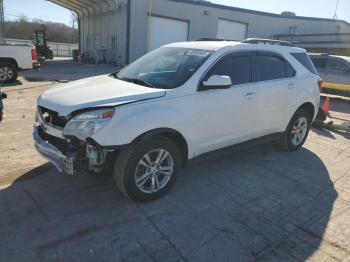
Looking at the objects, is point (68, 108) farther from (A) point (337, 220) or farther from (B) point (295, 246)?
(A) point (337, 220)

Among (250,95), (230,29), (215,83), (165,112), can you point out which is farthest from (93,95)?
(230,29)

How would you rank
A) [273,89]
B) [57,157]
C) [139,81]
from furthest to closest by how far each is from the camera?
[273,89] < [139,81] < [57,157]

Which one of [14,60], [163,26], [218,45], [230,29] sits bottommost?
[14,60]

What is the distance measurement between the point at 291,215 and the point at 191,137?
1463 millimetres

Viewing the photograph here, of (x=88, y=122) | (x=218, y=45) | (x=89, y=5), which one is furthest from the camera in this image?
(x=89, y=5)

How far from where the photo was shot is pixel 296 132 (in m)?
5.93

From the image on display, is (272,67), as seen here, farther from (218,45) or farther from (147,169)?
(147,169)

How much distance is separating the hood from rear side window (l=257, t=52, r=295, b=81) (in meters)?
1.94

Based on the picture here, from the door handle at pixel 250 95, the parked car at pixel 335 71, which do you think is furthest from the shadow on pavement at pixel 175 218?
the parked car at pixel 335 71

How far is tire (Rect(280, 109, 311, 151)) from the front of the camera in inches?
226

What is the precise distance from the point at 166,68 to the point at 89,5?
1021 inches

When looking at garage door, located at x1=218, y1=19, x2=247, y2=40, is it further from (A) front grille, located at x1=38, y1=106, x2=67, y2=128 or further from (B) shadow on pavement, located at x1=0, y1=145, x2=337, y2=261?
(A) front grille, located at x1=38, y1=106, x2=67, y2=128

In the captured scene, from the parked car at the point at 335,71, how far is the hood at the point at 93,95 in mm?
11599

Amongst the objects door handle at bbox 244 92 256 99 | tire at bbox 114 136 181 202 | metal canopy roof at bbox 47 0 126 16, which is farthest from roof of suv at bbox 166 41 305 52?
metal canopy roof at bbox 47 0 126 16
